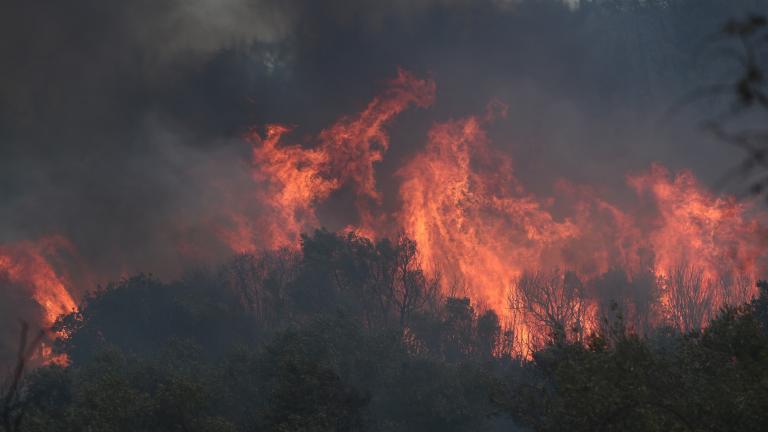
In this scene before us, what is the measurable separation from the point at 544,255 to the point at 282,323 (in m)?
61.2

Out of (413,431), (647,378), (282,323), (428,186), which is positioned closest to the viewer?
(647,378)

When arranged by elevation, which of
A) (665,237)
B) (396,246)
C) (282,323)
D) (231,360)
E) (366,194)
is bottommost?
(231,360)

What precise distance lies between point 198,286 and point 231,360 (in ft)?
186

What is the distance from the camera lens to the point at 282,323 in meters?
115

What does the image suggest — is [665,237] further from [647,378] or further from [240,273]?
[647,378]

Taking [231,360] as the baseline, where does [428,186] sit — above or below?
above

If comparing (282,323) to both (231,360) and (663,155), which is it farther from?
(663,155)

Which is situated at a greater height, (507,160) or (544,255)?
(507,160)

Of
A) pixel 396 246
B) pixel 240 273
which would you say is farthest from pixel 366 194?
pixel 240 273

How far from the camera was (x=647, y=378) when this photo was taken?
107 ft

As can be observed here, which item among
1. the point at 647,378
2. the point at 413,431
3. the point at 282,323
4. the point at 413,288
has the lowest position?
the point at 647,378

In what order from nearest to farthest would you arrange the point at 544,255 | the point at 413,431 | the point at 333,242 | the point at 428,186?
the point at 413,431, the point at 333,242, the point at 544,255, the point at 428,186

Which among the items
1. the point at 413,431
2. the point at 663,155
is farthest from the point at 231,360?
the point at 663,155

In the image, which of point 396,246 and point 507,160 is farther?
point 507,160
